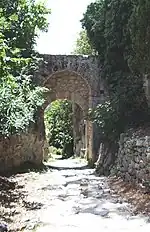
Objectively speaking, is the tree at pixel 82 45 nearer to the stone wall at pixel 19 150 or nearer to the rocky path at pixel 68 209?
the stone wall at pixel 19 150

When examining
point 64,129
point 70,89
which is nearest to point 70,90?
point 70,89

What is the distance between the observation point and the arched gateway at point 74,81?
16.9 m

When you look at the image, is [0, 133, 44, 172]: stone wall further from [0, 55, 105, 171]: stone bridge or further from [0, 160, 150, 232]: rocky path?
[0, 160, 150, 232]: rocky path

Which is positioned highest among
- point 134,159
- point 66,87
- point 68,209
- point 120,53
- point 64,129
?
point 120,53

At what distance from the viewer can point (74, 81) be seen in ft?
58.2

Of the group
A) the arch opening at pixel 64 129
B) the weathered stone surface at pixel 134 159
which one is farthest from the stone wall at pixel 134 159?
the arch opening at pixel 64 129

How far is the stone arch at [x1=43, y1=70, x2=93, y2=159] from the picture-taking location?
17.4 metres

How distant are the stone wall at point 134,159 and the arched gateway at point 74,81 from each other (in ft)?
16.9

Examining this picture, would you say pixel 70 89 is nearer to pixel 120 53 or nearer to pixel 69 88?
pixel 69 88

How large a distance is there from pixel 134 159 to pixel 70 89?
819 cm

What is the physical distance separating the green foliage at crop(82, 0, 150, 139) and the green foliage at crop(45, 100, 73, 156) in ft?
38.1

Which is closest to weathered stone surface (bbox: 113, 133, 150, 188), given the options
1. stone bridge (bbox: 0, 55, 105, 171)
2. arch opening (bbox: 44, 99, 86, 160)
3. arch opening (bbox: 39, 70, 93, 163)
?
stone bridge (bbox: 0, 55, 105, 171)

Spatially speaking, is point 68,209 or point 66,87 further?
point 66,87

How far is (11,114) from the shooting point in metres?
9.95
